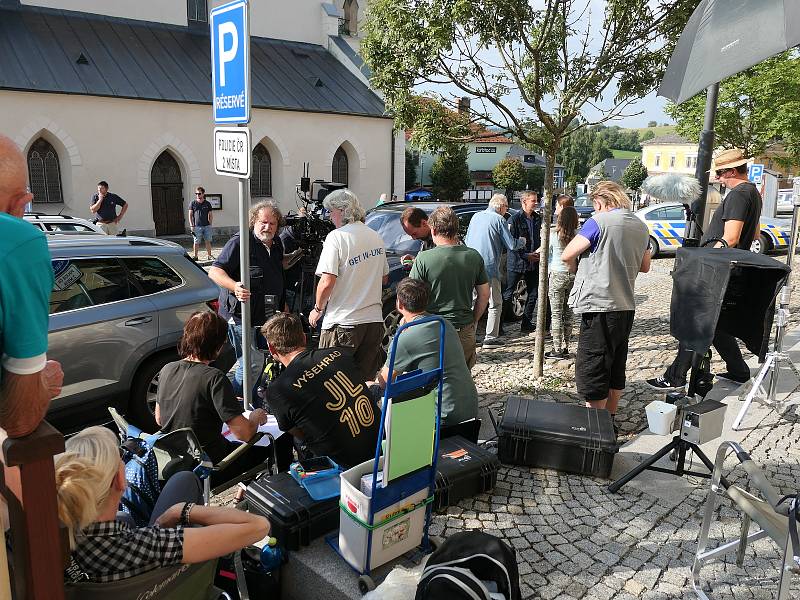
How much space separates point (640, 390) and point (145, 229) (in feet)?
63.5

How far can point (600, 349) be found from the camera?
4.80 metres

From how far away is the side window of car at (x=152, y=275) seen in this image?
17.9 feet

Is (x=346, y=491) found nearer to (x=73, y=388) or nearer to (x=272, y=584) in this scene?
A: (x=272, y=584)

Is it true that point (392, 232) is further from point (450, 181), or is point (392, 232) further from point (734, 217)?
point (450, 181)

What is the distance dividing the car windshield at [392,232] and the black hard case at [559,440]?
3929 mm

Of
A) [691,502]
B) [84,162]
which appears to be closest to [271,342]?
[691,502]

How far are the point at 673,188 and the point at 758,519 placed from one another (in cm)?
356

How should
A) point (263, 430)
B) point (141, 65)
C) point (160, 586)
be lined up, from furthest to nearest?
point (141, 65), point (263, 430), point (160, 586)

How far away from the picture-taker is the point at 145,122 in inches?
843

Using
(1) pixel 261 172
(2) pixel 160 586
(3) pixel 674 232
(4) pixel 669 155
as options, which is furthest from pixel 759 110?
(4) pixel 669 155

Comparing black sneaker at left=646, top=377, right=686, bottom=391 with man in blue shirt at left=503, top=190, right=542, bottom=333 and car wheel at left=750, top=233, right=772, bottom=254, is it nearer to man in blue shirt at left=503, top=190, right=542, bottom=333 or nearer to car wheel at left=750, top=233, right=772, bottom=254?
man in blue shirt at left=503, top=190, right=542, bottom=333

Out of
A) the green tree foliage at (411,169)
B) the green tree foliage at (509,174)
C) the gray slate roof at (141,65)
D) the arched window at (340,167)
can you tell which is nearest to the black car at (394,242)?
the gray slate roof at (141,65)

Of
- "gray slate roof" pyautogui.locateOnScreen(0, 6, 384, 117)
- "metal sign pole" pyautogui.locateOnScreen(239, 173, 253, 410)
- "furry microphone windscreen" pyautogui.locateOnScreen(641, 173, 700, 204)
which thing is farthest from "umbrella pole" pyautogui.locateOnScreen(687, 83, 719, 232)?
"gray slate roof" pyautogui.locateOnScreen(0, 6, 384, 117)

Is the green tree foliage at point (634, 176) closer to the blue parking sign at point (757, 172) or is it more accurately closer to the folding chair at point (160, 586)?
the blue parking sign at point (757, 172)
